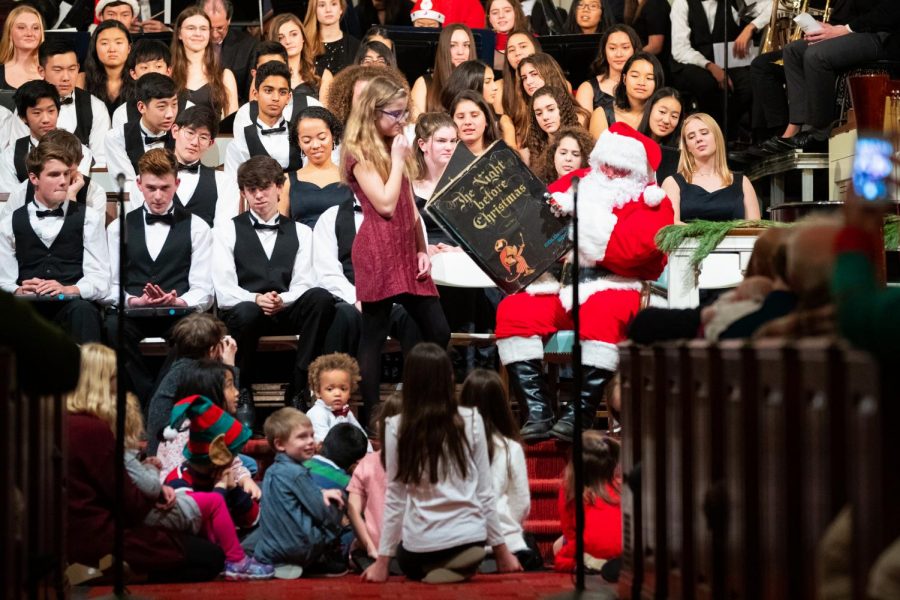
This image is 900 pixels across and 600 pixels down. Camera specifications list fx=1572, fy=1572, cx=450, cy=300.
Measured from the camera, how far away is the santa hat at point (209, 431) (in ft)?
20.2

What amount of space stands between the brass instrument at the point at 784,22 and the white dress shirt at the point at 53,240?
17.1 feet

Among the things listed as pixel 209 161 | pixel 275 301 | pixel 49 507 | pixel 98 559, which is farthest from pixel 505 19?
pixel 49 507

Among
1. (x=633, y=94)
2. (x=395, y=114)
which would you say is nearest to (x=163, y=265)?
(x=395, y=114)

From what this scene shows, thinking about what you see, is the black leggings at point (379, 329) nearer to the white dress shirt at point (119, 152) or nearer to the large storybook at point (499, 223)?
the large storybook at point (499, 223)

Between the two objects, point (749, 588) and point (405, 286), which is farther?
point (405, 286)

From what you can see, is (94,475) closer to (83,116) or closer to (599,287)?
(599,287)

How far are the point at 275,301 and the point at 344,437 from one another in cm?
146

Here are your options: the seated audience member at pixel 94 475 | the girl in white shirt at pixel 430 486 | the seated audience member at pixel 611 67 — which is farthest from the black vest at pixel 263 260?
the seated audience member at pixel 611 67

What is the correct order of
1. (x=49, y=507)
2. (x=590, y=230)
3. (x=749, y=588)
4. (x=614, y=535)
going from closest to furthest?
(x=749, y=588) → (x=49, y=507) → (x=614, y=535) → (x=590, y=230)

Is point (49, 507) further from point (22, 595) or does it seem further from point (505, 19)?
point (505, 19)

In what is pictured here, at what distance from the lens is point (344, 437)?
6738mm

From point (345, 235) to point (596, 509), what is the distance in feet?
8.53

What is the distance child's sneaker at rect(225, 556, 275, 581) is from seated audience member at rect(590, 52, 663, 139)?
4.81 meters

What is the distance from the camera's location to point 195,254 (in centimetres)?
834
